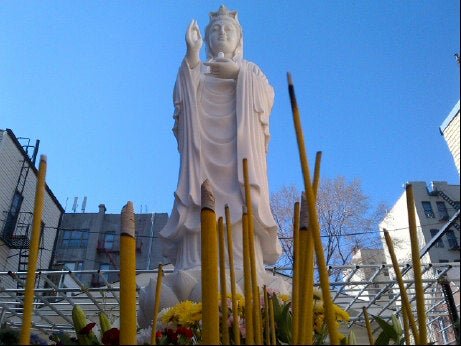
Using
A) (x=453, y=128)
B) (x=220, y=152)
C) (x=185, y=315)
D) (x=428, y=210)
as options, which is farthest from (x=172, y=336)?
(x=428, y=210)

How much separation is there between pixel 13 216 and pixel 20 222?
0.53m

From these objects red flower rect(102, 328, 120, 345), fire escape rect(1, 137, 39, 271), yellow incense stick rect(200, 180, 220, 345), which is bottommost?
yellow incense stick rect(200, 180, 220, 345)

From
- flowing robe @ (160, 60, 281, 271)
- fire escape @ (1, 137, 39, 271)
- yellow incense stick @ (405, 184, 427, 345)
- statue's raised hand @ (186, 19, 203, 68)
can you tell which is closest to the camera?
yellow incense stick @ (405, 184, 427, 345)

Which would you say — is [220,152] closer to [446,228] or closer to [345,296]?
[446,228]

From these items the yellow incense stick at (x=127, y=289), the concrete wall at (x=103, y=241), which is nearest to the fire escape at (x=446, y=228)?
the yellow incense stick at (x=127, y=289)

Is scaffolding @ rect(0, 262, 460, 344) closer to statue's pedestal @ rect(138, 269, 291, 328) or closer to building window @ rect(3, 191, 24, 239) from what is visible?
statue's pedestal @ rect(138, 269, 291, 328)

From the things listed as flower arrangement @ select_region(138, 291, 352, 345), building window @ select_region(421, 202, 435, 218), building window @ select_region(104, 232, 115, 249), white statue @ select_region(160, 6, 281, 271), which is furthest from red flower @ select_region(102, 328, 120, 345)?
building window @ select_region(421, 202, 435, 218)

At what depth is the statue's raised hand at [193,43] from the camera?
522 centimetres

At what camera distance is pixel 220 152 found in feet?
16.5

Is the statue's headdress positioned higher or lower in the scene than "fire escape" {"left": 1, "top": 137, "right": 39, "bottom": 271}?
lower

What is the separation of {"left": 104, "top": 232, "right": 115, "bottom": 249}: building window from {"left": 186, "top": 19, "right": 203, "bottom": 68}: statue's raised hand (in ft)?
67.3

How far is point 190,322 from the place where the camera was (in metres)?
1.95

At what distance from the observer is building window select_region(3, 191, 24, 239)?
14805 millimetres

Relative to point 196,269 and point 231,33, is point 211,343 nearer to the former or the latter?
point 196,269
